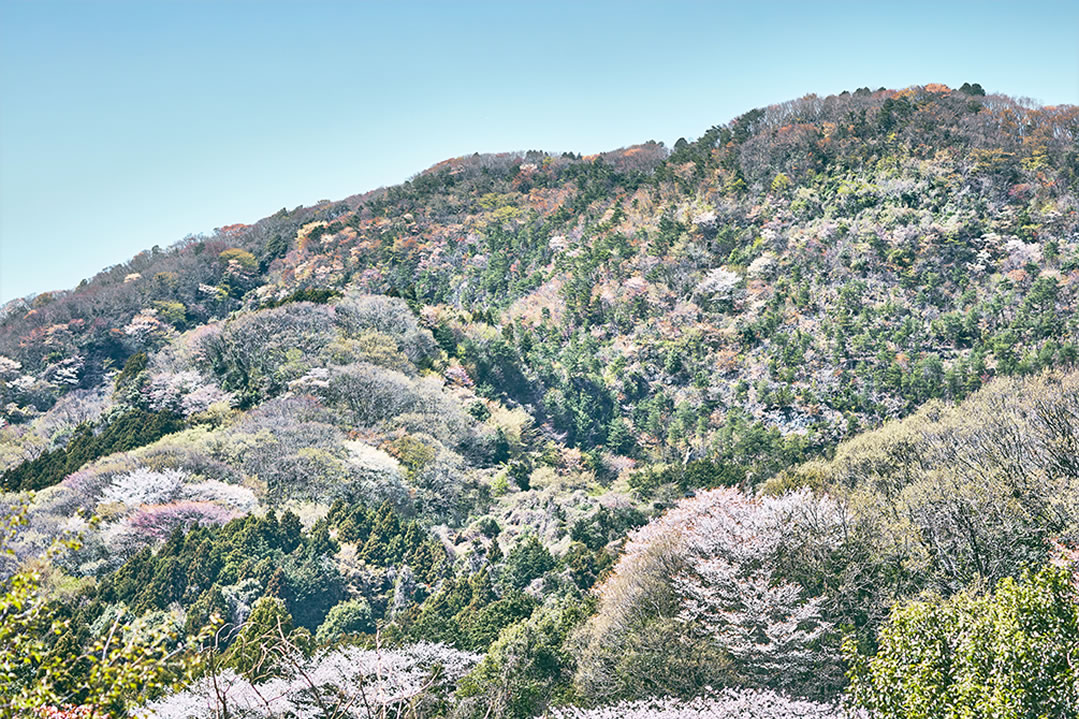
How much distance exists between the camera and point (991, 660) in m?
11.9

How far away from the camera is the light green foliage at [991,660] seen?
11.2 m

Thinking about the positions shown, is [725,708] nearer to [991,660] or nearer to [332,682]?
[991,660]

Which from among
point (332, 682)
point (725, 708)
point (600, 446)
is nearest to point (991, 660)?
point (725, 708)

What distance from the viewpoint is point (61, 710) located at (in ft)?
48.4

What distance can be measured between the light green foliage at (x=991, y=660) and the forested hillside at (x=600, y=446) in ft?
0.18

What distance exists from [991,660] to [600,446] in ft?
129

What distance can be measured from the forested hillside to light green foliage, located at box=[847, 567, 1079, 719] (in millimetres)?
55

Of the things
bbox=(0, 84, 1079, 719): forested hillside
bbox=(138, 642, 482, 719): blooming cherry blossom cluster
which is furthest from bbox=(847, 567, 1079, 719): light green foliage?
bbox=(138, 642, 482, 719): blooming cherry blossom cluster

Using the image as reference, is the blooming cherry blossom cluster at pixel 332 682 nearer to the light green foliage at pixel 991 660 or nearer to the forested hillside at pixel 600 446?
the forested hillside at pixel 600 446

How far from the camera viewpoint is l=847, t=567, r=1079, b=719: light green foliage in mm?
11250

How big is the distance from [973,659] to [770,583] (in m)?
10.4

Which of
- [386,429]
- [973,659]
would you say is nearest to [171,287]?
[386,429]

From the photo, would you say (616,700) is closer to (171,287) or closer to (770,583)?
(770,583)

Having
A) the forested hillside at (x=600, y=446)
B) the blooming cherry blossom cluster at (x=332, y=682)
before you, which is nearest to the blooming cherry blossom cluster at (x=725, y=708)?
the forested hillside at (x=600, y=446)
